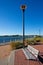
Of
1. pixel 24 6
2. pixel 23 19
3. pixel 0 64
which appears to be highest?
pixel 24 6

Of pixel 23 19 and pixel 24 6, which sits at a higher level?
pixel 24 6

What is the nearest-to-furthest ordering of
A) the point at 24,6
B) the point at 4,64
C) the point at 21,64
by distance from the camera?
the point at 21,64 < the point at 4,64 < the point at 24,6

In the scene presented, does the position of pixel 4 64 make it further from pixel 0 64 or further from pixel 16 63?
pixel 16 63

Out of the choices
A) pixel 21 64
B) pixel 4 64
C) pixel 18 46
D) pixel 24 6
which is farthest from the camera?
pixel 18 46

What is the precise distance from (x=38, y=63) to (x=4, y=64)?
7.01 feet

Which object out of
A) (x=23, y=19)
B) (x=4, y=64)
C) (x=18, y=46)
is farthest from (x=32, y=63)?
(x=18, y=46)

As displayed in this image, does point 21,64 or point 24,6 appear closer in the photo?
point 21,64

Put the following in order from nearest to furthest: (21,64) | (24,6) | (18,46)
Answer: (21,64)
(24,6)
(18,46)

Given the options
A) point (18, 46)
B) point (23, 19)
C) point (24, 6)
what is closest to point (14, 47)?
point (18, 46)

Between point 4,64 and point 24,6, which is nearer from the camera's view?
point 4,64

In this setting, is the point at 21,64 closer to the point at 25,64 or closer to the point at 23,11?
the point at 25,64

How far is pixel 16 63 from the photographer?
29.0 feet

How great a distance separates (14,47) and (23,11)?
15.0 feet

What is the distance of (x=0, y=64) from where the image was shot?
30.3ft
